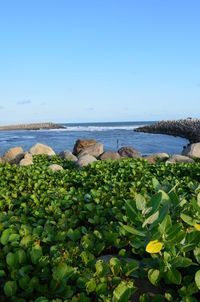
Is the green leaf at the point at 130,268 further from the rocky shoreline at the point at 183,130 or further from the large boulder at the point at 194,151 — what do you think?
the rocky shoreline at the point at 183,130

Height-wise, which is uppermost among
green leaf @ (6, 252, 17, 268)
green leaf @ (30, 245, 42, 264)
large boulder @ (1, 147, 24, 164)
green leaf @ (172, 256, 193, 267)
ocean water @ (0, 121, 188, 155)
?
green leaf @ (172, 256, 193, 267)

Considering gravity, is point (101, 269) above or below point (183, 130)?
above

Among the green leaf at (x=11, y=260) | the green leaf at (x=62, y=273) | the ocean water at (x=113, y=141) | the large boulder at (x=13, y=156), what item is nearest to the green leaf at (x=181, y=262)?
the green leaf at (x=62, y=273)

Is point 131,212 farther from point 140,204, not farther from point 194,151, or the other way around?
point 194,151

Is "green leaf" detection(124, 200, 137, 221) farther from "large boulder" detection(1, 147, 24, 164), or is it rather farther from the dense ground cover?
"large boulder" detection(1, 147, 24, 164)

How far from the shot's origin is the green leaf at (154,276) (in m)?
1.51

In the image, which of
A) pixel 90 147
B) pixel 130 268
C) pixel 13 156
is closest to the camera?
pixel 130 268

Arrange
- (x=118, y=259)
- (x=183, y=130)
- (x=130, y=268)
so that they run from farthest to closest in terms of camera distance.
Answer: (x=183, y=130) < (x=118, y=259) < (x=130, y=268)

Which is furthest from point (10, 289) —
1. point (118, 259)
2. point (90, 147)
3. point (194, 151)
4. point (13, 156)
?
point (194, 151)

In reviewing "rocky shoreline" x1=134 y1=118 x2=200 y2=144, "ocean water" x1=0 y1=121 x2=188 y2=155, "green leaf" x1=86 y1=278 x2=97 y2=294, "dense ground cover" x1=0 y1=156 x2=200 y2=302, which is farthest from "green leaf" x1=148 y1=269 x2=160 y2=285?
"rocky shoreline" x1=134 y1=118 x2=200 y2=144

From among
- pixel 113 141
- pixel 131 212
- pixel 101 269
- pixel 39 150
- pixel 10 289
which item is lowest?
pixel 113 141

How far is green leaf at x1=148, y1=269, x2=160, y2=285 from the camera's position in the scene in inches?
59.4

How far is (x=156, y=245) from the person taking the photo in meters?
1.42

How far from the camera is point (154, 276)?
152 cm
